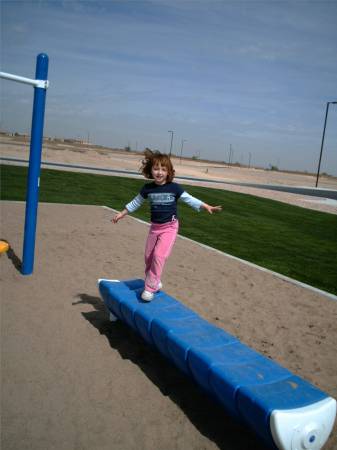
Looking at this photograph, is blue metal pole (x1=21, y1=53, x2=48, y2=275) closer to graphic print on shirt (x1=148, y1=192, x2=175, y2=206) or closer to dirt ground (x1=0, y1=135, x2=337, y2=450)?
dirt ground (x1=0, y1=135, x2=337, y2=450)

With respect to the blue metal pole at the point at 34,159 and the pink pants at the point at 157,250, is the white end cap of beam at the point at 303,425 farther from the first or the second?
the blue metal pole at the point at 34,159

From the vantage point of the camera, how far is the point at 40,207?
12188 millimetres

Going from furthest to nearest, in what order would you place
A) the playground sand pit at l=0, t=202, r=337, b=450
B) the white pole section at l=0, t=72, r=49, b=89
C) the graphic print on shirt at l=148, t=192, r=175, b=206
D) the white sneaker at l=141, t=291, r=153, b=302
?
the white pole section at l=0, t=72, r=49, b=89
the graphic print on shirt at l=148, t=192, r=175, b=206
the white sneaker at l=141, t=291, r=153, b=302
the playground sand pit at l=0, t=202, r=337, b=450

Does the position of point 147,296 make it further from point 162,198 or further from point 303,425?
point 303,425

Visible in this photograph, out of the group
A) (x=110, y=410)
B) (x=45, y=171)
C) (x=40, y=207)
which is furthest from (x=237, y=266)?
(x=45, y=171)

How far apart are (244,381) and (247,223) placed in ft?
37.1

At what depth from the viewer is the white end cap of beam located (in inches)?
104

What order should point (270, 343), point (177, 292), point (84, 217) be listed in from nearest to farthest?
1. point (270, 343)
2. point (177, 292)
3. point (84, 217)

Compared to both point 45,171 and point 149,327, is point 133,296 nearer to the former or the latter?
point 149,327

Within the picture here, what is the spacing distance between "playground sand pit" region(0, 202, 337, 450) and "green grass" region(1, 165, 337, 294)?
1433 mm

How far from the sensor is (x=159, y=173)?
4754 mm

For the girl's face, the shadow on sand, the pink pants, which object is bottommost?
the shadow on sand

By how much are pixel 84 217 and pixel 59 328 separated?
22.6 ft

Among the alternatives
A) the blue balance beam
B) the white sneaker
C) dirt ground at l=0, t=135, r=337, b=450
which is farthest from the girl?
dirt ground at l=0, t=135, r=337, b=450
